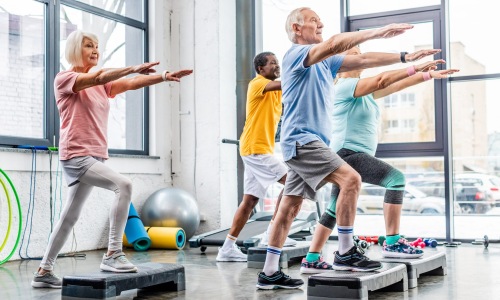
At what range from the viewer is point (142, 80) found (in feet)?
12.2

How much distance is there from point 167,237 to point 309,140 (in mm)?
3154

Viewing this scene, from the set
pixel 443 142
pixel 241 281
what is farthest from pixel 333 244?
pixel 241 281

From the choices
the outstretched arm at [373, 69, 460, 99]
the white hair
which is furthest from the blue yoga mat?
the outstretched arm at [373, 69, 460, 99]

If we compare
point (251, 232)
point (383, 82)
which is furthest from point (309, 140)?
point (251, 232)

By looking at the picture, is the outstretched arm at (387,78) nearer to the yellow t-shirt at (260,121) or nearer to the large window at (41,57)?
the yellow t-shirt at (260,121)

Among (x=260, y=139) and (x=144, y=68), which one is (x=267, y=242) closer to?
(x=260, y=139)

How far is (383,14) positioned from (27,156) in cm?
383

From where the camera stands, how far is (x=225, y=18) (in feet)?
24.4

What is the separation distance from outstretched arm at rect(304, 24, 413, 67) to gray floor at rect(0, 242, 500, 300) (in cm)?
124

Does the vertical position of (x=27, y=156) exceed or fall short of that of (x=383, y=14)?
it falls short

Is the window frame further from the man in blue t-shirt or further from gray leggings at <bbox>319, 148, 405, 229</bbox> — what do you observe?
the man in blue t-shirt

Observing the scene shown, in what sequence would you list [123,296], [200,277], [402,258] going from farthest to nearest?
[200,277], [402,258], [123,296]

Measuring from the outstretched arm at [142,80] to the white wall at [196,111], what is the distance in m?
2.95

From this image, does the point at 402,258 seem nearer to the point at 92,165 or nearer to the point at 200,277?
the point at 200,277
